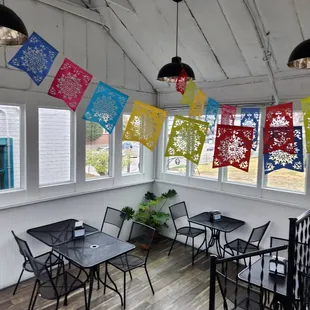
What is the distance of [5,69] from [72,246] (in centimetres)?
228

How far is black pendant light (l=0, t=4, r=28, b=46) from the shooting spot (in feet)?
5.95

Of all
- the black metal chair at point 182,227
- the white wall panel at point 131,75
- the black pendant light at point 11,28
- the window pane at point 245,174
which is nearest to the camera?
the black pendant light at point 11,28

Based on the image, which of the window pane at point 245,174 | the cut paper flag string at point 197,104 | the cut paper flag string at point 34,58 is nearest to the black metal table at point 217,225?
the window pane at point 245,174

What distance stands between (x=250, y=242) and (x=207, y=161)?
1468 mm

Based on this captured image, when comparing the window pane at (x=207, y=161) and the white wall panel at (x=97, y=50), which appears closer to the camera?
the white wall panel at (x=97, y=50)

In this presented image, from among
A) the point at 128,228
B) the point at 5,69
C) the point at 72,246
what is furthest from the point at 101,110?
the point at 128,228

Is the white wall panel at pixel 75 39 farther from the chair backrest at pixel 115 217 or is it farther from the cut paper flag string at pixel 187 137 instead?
the chair backrest at pixel 115 217

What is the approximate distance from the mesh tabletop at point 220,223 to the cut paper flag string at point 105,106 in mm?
1956

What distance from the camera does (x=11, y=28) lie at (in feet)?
6.05

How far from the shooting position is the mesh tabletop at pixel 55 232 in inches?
127

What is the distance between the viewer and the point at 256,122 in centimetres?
376

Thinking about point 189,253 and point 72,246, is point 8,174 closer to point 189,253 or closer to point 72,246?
point 72,246

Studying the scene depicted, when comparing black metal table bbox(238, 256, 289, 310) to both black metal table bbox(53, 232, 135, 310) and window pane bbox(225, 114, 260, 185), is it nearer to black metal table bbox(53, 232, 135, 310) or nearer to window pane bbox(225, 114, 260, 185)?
black metal table bbox(53, 232, 135, 310)

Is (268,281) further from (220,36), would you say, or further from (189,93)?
(220,36)
